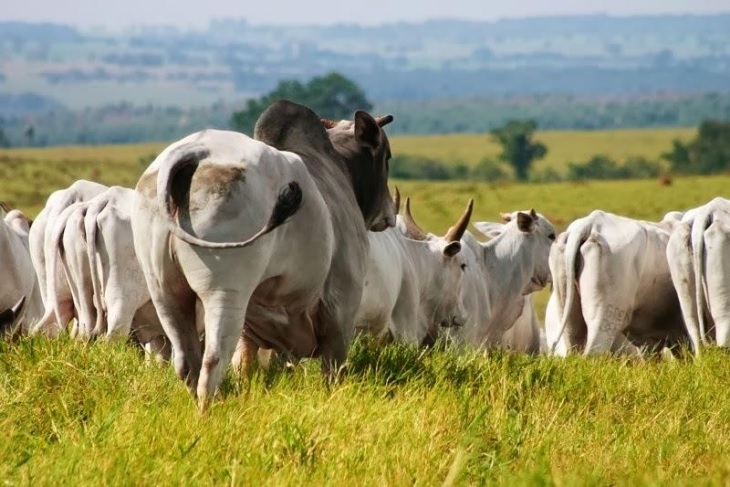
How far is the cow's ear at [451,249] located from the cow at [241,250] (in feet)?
15.4

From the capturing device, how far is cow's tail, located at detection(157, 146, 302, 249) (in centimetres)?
665

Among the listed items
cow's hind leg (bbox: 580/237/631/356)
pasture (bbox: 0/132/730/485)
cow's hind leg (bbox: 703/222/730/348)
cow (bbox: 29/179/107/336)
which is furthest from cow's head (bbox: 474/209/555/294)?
pasture (bbox: 0/132/730/485)

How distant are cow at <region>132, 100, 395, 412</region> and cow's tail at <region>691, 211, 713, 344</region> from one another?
3.43 metres

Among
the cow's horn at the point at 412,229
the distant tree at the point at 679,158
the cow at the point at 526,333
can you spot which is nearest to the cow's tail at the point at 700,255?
the cow's horn at the point at 412,229

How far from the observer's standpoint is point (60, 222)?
432 inches

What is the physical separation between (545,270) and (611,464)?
8794mm

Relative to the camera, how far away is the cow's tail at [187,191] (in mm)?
6648

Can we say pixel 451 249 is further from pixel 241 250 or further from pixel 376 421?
pixel 376 421

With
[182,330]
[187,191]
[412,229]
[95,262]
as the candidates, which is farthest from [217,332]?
[412,229]

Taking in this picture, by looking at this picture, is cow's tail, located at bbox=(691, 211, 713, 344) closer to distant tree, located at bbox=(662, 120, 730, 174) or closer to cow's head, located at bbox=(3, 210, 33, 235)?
cow's head, located at bbox=(3, 210, 33, 235)

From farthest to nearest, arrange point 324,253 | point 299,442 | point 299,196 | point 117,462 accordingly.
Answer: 1. point 324,253
2. point 299,196
3. point 299,442
4. point 117,462

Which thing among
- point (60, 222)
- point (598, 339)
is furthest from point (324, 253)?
point (598, 339)

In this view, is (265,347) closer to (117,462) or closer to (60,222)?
(117,462)

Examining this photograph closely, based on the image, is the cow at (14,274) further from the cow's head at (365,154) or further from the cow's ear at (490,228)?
the cow's ear at (490,228)
